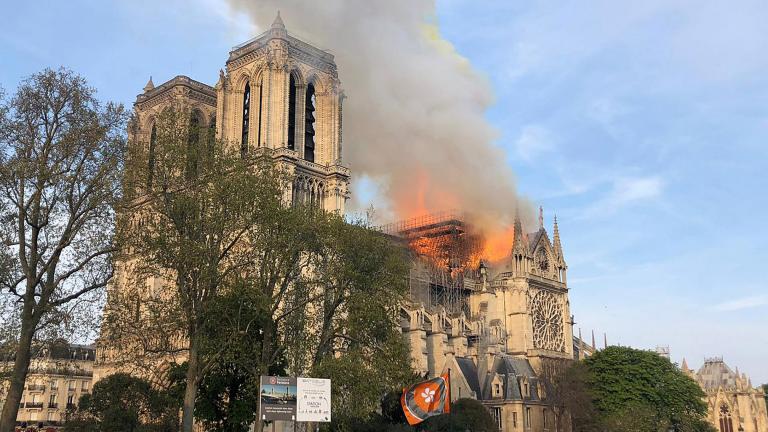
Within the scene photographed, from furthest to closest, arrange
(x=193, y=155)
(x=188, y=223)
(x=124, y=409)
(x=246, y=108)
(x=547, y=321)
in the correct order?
(x=547, y=321)
(x=246, y=108)
(x=124, y=409)
(x=193, y=155)
(x=188, y=223)

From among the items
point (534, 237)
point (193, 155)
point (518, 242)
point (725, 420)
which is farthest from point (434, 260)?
point (193, 155)

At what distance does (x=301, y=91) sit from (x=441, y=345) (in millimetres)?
28363

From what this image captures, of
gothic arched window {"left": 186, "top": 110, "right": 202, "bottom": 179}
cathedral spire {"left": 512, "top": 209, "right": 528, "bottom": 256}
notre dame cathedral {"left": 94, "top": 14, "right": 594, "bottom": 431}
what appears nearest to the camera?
gothic arched window {"left": 186, "top": 110, "right": 202, "bottom": 179}

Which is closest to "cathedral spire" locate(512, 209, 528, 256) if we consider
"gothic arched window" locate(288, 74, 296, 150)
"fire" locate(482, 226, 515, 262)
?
"fire" locate(482, 226, 515, 262)

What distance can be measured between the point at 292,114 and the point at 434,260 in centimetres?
2651

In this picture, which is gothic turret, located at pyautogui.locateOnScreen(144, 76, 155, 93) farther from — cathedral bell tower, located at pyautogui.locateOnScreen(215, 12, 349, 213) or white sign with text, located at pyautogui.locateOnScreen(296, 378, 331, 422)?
white sign with text, located at pyautogui.locateOnScreen(296, 378, 331, 422)

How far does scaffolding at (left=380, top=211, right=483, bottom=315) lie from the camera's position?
299 ft

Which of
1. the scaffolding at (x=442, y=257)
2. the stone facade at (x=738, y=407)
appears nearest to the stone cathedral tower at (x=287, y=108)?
the scaffolding at (x=442, y=257)

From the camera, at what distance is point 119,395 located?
58.1 m

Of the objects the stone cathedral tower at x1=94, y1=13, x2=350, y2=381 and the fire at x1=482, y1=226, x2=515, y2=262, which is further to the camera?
the fire at x1=482, y1=226, x2=515, y2=262

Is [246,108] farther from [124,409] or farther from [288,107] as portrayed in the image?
[124,409]

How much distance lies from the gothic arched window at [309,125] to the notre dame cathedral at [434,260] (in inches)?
4.5

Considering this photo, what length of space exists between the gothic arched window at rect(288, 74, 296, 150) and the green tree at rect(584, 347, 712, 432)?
36.5 m

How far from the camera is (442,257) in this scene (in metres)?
97.0
